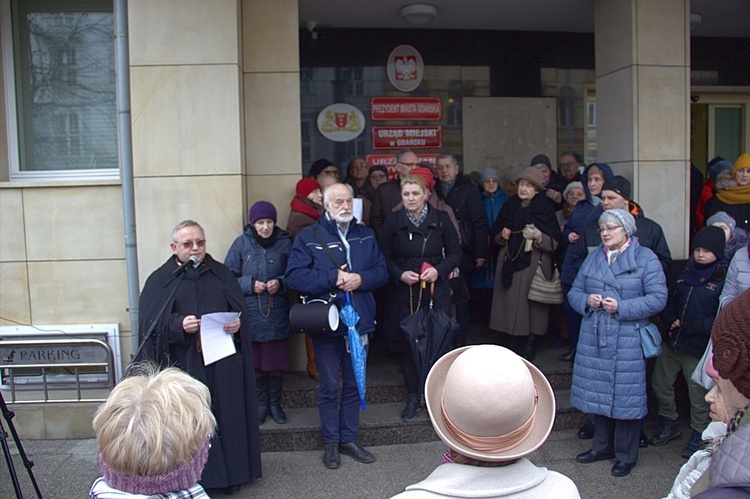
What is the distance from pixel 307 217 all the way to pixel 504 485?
3.80 metres

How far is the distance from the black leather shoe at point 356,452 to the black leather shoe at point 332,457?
0.09m

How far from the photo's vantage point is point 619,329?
4270mm

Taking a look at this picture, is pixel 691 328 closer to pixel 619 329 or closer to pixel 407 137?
pixel 619 329

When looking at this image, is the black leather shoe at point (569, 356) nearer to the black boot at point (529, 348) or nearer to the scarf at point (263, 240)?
the black boot at point (529, 348)

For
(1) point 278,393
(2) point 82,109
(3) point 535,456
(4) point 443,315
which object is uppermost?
(2) point 82,109

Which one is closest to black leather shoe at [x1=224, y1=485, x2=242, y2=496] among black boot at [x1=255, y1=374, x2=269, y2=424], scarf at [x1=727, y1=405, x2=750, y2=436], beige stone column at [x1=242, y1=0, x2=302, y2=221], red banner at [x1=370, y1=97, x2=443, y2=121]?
black boot at [x1=255, y1=374, x2=269, y2=424]

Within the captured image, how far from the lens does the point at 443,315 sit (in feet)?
15.7

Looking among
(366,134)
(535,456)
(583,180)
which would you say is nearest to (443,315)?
(535,456)

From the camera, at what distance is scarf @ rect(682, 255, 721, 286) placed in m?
4.51

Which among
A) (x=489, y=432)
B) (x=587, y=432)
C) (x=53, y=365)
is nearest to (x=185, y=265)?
(x=53, y=365)

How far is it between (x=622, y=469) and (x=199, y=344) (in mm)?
2858

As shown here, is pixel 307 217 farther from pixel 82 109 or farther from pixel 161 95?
pixel 82 109

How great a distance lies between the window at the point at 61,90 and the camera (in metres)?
5.48

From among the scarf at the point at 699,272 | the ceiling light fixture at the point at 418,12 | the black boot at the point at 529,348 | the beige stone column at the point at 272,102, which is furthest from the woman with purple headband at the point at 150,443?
the ceiling light fixture at the point at 418,12
